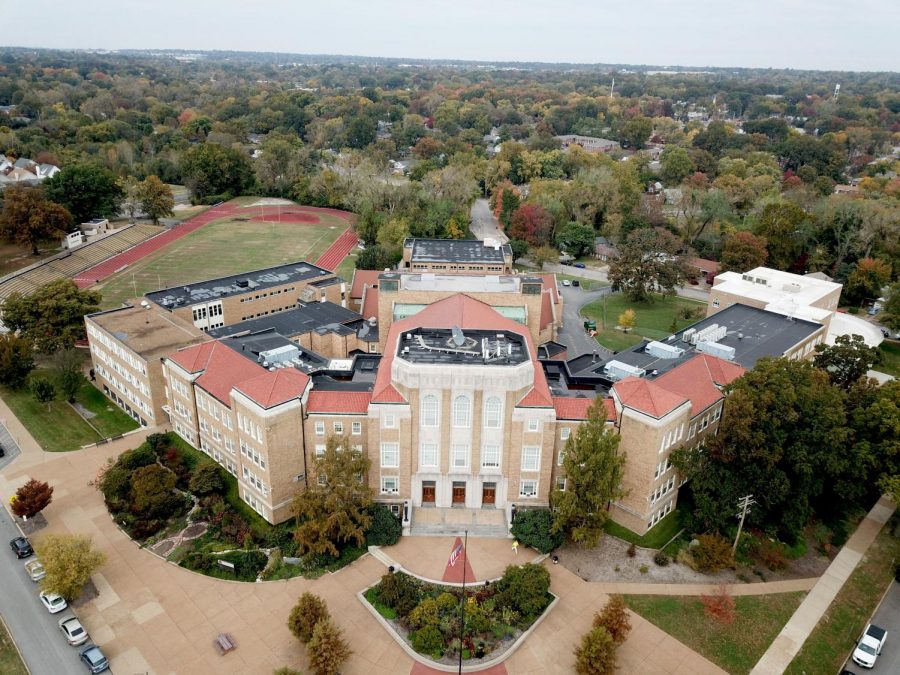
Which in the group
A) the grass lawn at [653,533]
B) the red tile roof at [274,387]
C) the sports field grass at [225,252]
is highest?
the red tile roof at [274,387]

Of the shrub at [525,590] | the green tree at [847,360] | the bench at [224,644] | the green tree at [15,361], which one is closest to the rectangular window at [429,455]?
the shrub at [525,590]

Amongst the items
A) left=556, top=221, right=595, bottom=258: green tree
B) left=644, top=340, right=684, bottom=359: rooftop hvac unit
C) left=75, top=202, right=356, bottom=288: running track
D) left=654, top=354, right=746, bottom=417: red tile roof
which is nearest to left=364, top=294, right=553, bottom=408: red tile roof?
left=654, top=354, right=746, bottom=417: red tile roof

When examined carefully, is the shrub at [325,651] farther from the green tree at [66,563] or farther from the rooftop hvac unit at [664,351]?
the rooftop hvac unit at [664,351]

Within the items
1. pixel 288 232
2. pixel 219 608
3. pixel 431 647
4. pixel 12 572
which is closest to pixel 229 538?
pixel 219 608

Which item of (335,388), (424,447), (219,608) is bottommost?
(219,608)

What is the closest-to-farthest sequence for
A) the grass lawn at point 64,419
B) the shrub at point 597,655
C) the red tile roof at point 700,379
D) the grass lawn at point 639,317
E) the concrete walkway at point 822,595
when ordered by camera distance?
1. the shrub at point 597,655
2. the concrete walkway at point 822,595
3. the red tile roof at point 700,379
4. the grass lawn at point 64,419
5. the grass lawn at point 639,317

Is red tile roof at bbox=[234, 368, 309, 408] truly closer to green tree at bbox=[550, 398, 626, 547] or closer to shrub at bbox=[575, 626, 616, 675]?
green tree at bbox=[550, 398, 626, 547]

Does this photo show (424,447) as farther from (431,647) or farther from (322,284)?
(322,284)
